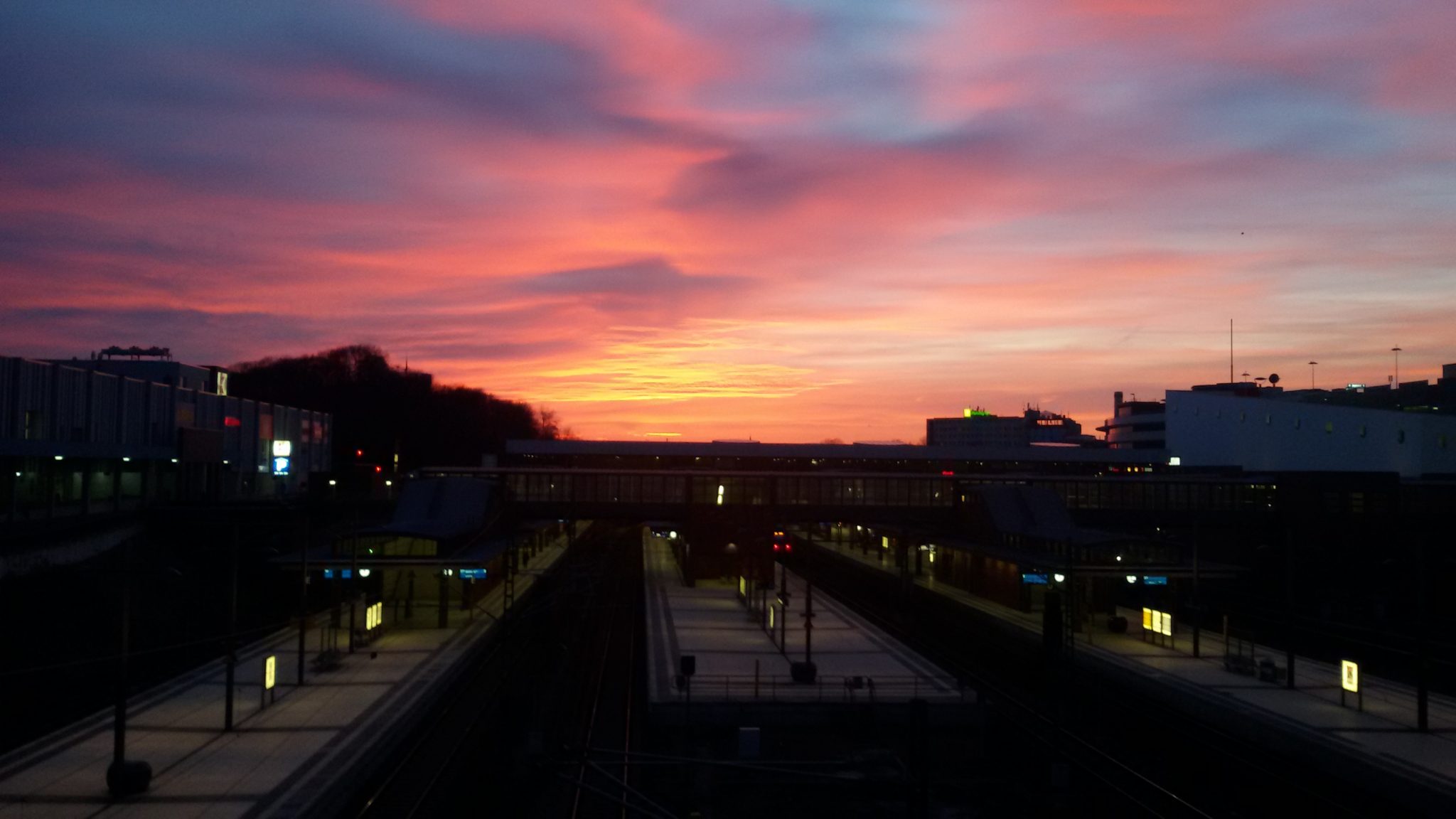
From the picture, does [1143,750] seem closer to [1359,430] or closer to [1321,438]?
[1359,430]

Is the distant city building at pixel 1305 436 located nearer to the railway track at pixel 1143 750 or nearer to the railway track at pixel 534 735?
the railway track at pixel 1143 750

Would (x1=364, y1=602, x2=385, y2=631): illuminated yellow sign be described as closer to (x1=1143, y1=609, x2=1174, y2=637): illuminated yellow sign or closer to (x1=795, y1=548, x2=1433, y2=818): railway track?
(x1=795, y1=548, x2=1433, y2=818): railway track

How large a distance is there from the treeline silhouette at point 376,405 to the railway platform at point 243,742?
9154 cm

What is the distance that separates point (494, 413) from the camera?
6811 inches

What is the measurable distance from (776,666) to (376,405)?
111 meters

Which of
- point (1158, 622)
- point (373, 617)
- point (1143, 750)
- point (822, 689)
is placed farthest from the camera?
point (1158, 622)

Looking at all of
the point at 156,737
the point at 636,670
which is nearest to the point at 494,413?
the point at 636,670

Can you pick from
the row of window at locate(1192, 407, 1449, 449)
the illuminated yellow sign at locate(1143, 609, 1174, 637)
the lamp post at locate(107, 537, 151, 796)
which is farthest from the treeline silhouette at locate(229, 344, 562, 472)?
the lamp post at locate(107, 537, 151, 796)

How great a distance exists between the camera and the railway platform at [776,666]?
29062mm

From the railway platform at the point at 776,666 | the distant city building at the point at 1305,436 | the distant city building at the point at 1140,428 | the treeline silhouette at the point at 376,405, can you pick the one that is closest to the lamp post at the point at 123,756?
the railway platform at the point at 776,666

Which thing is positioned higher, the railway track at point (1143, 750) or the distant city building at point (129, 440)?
the distant city building at point (129, 440)

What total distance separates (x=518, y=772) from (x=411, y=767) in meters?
2.40

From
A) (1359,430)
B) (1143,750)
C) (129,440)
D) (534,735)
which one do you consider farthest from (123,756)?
(1359,430)

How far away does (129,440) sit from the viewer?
58656 millimetres
